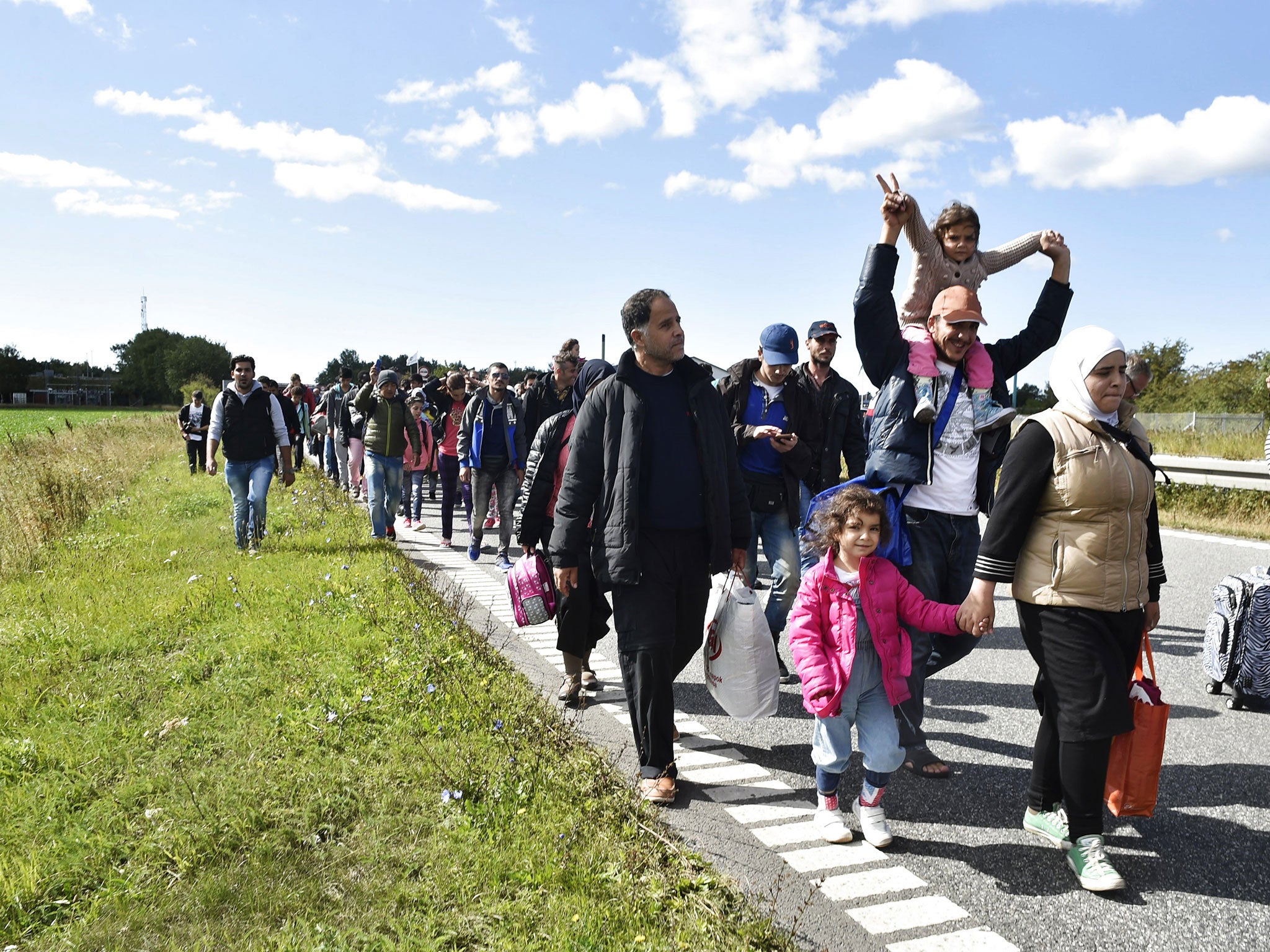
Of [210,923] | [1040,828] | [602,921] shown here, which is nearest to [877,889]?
[1040,828]

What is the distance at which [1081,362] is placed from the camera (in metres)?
3.48

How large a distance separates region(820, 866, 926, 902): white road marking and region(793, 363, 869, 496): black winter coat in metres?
3.17

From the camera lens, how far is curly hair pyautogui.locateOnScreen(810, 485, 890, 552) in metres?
3.94

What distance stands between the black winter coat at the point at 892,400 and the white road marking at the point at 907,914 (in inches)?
63.5

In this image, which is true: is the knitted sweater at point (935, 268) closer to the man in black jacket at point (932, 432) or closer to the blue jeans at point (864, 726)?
the man in black jacket at point (932, 432)

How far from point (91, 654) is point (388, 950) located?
4.59m

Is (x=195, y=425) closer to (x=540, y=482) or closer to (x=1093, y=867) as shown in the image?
(x=540, y=482)

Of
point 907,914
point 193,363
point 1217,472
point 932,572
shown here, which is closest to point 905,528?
point 932,572

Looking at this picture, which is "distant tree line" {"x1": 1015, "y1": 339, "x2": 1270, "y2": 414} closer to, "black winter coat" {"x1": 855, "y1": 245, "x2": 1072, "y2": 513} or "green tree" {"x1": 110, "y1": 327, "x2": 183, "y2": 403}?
"black winter coat" {"x1": 855, "y1": 245, "x2": 1072, "y2": 513}

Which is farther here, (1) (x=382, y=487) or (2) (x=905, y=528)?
(1) (x=382, y=487)

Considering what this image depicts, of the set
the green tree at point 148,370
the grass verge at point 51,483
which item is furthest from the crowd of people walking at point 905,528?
the green tree at point 148,370

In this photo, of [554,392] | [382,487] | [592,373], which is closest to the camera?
[592,373]

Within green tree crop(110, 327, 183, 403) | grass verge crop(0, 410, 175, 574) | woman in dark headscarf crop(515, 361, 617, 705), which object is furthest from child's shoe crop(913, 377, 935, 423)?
green tree crop(110, 327, 183, 403)

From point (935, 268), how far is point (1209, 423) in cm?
2875
